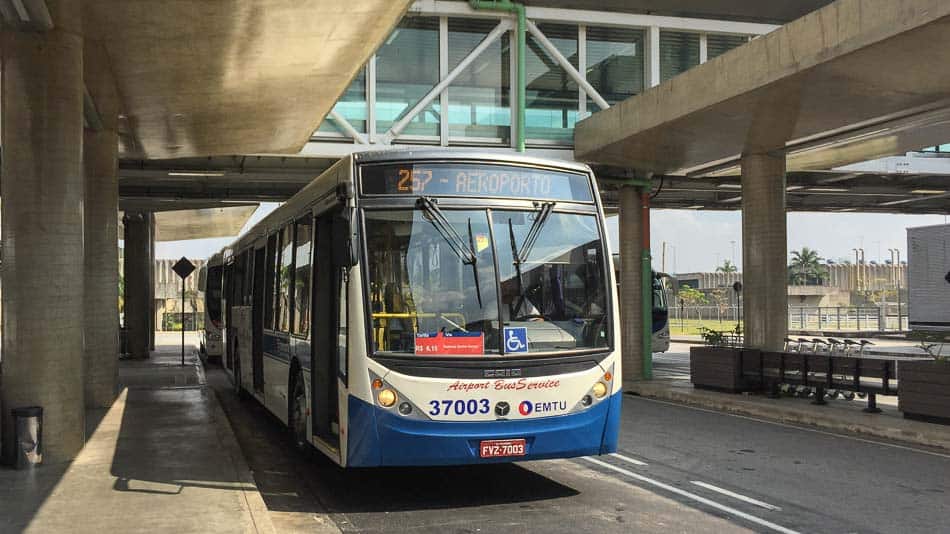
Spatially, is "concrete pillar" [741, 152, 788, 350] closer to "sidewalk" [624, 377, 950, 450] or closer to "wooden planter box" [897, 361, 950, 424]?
"sidewalk" [624, 377, 950, 450]

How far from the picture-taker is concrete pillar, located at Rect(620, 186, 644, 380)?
23031 millimetres

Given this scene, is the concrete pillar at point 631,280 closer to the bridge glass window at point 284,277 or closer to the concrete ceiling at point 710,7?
the concrete ceiling at point 710,7

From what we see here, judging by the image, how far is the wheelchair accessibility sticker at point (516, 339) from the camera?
8.54 metres

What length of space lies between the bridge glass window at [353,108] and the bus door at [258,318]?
6.28m

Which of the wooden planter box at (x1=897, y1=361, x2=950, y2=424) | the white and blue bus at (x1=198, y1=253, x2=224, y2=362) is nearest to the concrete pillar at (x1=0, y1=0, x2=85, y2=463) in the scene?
the wooden planter box at (x1=897, y1=361, x2=950, y2=424)

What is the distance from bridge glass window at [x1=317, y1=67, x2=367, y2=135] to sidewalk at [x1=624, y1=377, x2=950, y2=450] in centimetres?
851

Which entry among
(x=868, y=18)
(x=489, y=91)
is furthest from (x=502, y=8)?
(x=868, y=18)

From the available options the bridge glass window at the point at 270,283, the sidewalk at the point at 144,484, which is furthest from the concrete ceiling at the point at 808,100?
the sidewalk at the point at 144,484

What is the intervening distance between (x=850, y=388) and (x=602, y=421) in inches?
332

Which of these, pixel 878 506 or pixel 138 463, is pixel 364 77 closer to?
pixel 138 463

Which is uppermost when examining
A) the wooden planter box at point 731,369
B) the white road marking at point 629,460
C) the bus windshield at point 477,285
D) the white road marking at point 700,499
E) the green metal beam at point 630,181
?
the green metal beam at point 630,181

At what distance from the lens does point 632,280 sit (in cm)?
2305

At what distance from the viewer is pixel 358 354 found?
27.5ft

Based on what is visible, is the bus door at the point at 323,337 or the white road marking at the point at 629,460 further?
the white road marking at the point at 629,460
